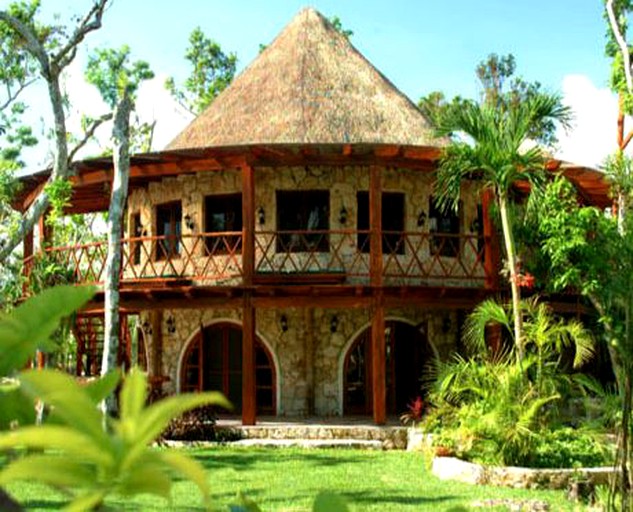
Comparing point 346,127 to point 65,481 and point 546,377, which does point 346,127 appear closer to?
point 546,377

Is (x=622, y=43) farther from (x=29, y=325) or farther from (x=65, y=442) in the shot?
(x=65, y=442)

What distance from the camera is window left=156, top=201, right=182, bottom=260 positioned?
1977cm

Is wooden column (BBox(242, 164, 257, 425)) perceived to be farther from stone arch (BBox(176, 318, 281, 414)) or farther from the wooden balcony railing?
stone arch (BBox(176, 318, 281, 414))

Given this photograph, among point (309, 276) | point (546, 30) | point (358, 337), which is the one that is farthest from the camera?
point (546, 30)

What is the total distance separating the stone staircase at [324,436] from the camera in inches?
594

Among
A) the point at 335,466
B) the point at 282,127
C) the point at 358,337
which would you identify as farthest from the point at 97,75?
the point at 335,466

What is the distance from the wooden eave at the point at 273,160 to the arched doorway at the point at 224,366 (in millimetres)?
3415

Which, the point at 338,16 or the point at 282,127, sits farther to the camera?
the point at 338,16

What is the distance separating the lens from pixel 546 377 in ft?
41.1

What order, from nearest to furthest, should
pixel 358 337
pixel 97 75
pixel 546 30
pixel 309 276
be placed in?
pixel 309 276
pixel 358 337
pixel 546 30
pixel 97 75

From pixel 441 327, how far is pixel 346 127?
4560mm

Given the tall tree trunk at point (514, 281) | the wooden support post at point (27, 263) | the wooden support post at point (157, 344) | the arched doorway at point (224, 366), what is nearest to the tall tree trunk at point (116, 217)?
the wooden support post at point (27, 263)

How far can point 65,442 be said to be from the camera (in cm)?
62

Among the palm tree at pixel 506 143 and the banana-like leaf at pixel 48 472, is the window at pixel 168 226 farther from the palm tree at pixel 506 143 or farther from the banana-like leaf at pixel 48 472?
the banana-like leaf at pixel 48 472
